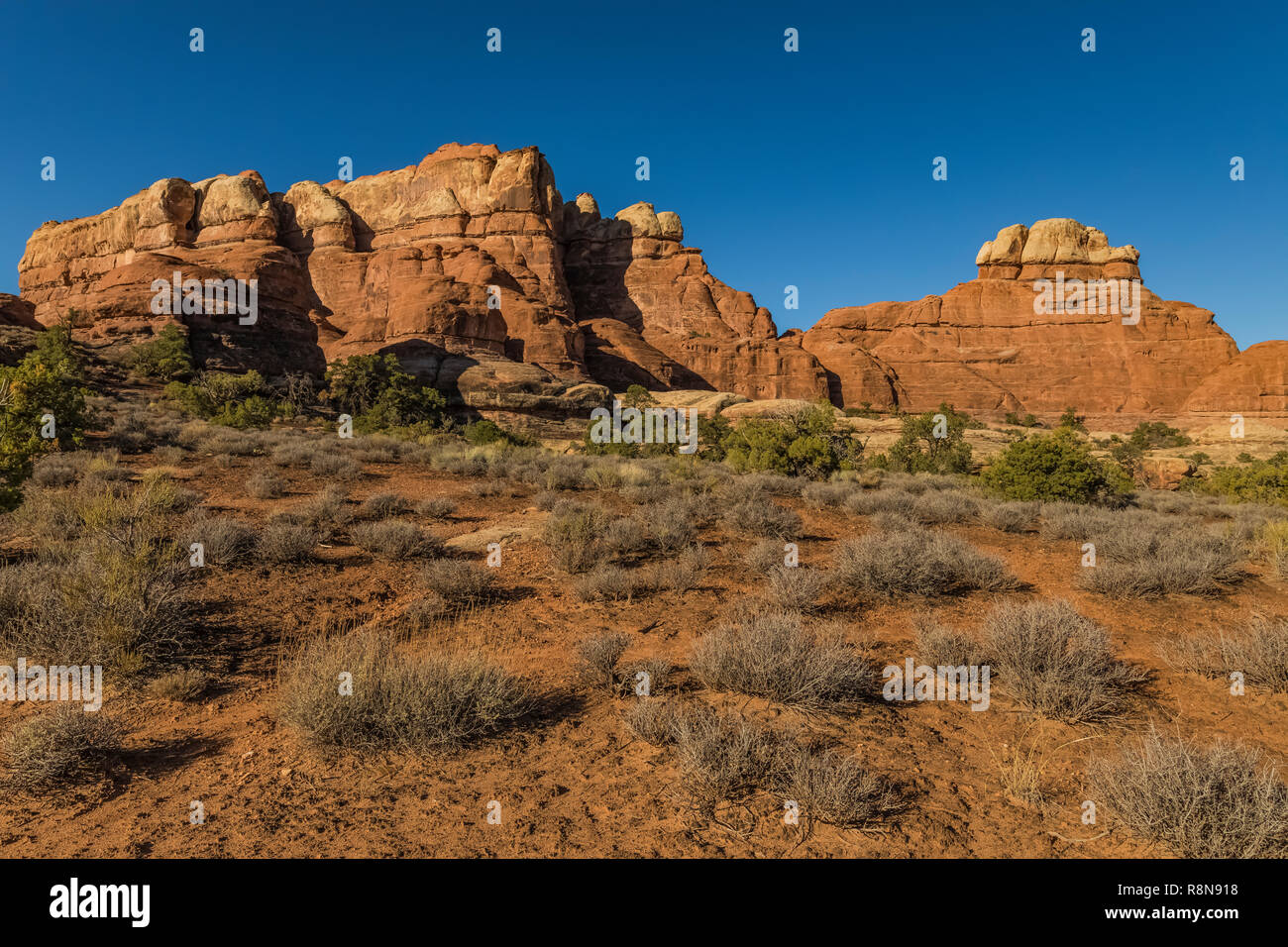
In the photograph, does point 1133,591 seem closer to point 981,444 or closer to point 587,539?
point 587,539

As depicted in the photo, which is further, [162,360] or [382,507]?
[162,360]

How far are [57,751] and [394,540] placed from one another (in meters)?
4.45

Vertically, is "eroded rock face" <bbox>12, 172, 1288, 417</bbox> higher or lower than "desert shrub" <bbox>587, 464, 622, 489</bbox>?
higher

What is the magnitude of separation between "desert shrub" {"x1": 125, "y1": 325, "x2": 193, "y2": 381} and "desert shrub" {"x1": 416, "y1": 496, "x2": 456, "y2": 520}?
33038mm

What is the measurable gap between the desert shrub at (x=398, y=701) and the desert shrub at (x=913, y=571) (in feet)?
13.7

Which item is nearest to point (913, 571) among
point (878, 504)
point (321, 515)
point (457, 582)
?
point (878, 504)

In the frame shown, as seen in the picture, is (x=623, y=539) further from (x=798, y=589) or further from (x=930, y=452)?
(x=930, y=452)

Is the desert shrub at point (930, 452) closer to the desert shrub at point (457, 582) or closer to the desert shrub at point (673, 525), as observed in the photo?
the desert shrub at point (673, 525)

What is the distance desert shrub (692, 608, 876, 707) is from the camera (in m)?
3.98

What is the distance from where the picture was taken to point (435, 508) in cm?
983

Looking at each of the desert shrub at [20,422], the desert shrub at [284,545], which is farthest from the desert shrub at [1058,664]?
the desert shrub at [20,422]

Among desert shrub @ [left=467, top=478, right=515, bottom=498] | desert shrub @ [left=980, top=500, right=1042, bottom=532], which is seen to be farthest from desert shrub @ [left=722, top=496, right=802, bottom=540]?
desert shrub @ [left=467, top=478, right=515, bottom=498]

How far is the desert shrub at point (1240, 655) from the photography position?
428 cm

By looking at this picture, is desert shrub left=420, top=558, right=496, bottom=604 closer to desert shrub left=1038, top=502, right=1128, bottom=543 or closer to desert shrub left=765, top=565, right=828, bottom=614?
desert shrub left=765, top=565, right=828, bottom=614
